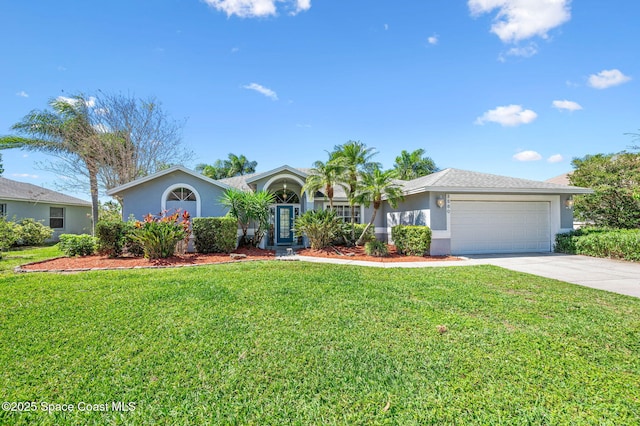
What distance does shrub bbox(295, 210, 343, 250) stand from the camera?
13133mm

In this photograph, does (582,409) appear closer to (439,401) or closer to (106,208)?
(439,401)

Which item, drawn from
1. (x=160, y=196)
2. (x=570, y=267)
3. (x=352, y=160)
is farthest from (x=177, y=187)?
(x=570, y=267)

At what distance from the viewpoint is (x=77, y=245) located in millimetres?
11328

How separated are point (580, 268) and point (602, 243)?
3.47 m

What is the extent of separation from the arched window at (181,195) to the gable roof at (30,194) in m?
12.4

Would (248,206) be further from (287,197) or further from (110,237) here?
(110,237)

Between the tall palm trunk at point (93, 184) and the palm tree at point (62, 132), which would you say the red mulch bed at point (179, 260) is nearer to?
the tall palm trunk at point (93, 184)

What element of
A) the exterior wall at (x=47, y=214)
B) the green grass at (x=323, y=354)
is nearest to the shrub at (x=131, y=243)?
the green grass at (x=323, y=354)

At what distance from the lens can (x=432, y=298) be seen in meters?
5.95

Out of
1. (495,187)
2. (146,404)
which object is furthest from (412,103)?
(146,404)

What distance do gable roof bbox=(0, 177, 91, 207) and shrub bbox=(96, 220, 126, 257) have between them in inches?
494

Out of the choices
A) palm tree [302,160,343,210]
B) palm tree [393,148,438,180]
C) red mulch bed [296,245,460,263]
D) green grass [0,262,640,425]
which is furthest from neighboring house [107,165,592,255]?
palm tree [393,148,438,180]

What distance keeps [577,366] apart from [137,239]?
12.1 m

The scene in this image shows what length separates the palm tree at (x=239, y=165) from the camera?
34.9 m
